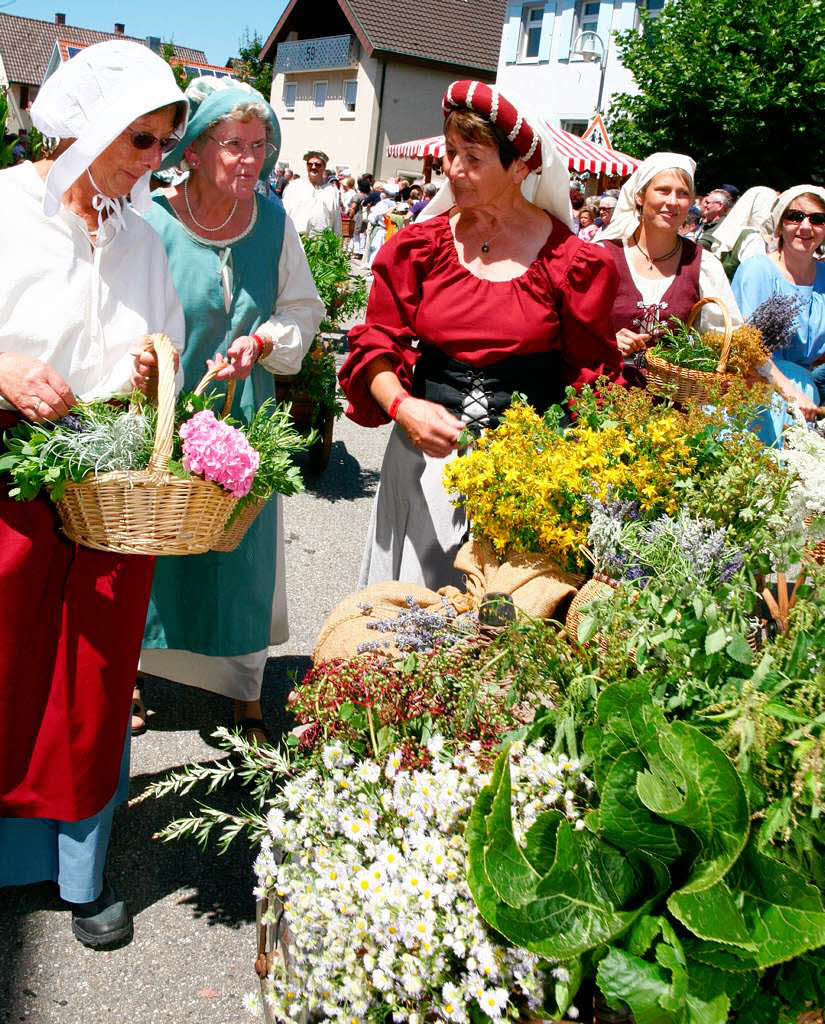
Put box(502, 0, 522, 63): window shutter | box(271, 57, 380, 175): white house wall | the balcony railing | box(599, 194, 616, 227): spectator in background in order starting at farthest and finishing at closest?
the balcony railing, box(271, 57, 380, 175): white house wall, box(502, 0, 522, 63): window shutter, box(599, 194, 616, 227): spectator in background

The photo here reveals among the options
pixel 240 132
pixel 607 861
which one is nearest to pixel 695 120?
pixel 240 132

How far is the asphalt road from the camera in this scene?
2357 mm

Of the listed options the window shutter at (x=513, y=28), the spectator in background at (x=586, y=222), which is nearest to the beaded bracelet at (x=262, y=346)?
the spectator in background at (x=586, y=222)

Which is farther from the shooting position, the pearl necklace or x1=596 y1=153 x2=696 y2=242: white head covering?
x1=596 y1=153 x2=696 y2=242: white head covering

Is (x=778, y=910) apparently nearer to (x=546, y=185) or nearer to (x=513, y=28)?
(x=546, y=185)

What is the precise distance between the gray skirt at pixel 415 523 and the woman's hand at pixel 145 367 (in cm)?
68

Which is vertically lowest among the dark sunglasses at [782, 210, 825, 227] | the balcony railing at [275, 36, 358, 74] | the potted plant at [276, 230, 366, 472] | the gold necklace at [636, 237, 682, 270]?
the potted plant at [276, 230, 366, 472]

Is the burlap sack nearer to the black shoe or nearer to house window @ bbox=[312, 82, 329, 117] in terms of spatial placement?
the black shoe

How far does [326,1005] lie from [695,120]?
19.4 meters

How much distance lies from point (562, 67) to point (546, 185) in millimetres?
27311

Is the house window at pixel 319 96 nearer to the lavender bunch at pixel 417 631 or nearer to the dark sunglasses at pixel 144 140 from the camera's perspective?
the dark sunglasses at pixel 144 140

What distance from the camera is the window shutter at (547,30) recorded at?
27859mm

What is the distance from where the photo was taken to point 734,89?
56.5 ft

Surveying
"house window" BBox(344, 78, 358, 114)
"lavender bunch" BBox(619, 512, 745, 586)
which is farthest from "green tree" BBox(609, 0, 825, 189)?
"house window" BBox(344, 78, 358, 114)
